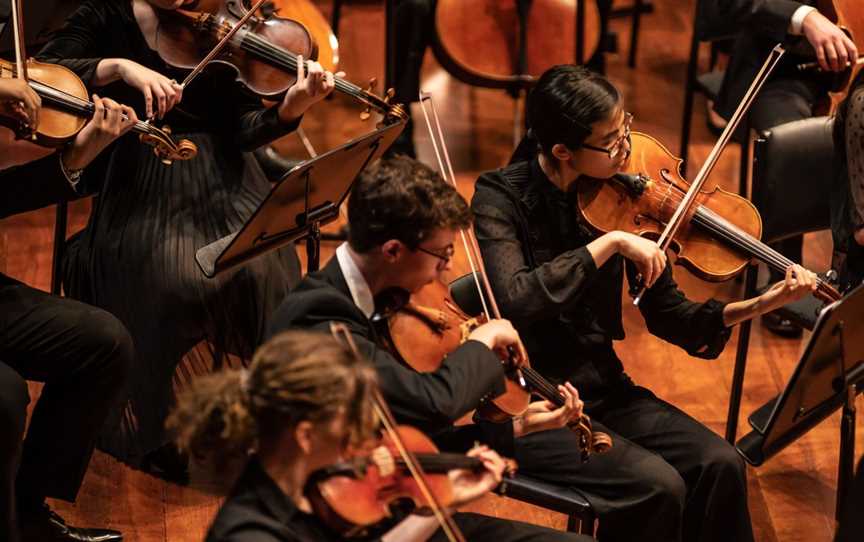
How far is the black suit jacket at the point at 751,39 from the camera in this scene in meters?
3.29

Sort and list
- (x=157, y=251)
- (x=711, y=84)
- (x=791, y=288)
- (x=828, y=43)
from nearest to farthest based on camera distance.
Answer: (x=791, y=288)
(x=157, y=251)
(x=828, y=43)
(x=711, y=84)

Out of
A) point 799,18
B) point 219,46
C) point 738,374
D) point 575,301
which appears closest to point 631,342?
point 738,374

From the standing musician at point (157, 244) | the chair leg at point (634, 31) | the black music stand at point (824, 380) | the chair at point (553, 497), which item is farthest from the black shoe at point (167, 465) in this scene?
the chair leg at point (634, 31)

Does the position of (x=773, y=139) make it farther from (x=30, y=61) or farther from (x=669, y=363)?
(x=30, y=61)

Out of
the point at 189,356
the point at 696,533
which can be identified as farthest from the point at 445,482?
the point at 189,356

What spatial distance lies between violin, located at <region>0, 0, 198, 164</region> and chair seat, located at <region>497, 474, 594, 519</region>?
1.06 meters

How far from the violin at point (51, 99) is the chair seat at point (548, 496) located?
3.46ft

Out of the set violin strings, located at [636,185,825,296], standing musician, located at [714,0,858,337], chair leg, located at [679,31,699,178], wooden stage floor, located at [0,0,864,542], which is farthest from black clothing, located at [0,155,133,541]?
chair leg, located at [679,31,699,178]

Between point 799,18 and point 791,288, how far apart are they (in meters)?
1.18

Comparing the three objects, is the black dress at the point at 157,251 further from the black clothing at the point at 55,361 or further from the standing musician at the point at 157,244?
the black clothing at the point at 55,361

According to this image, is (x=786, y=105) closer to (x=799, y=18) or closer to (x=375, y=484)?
(x=799, y=18)

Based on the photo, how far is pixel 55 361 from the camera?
2.39m

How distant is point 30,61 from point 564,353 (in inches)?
47.4

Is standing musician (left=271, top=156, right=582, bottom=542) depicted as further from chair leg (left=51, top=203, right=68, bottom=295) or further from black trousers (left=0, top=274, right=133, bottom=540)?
chair leg (left=51, top=203, right=68, bottom=295)
